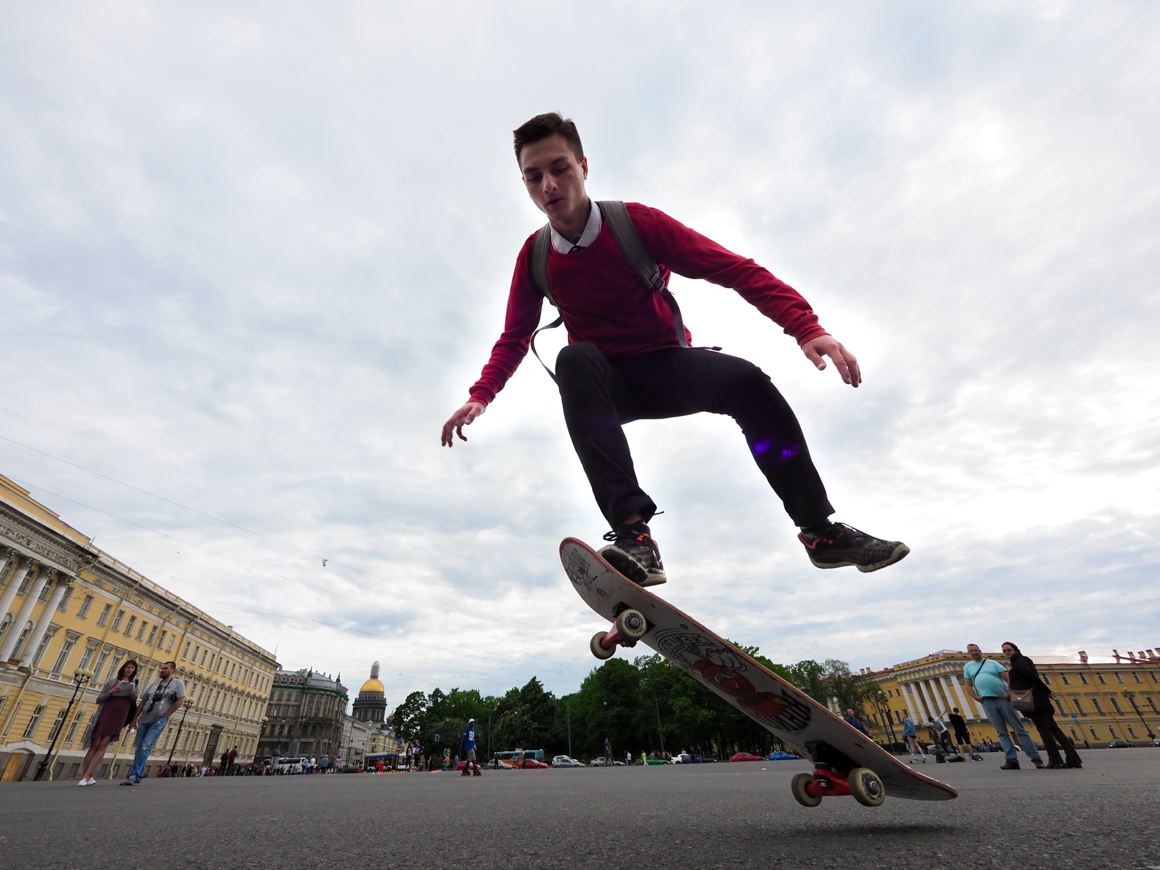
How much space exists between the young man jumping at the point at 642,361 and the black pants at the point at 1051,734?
6.44 metres

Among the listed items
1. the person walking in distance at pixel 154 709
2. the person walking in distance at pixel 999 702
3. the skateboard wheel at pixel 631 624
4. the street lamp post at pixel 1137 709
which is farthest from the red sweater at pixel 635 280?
the street lamp post at pixel 1137 709

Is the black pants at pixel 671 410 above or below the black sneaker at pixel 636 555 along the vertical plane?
above

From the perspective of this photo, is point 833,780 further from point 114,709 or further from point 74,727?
point 74,727

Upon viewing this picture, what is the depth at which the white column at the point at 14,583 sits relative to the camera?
3759 centimetres

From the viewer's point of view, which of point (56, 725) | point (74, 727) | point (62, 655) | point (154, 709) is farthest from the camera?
point (74, 727)

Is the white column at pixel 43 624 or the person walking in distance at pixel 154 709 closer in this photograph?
the person walking in distance at pixel 154 709

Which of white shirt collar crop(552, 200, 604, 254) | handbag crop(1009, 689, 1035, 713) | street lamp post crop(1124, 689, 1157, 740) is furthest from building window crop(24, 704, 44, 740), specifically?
street lamp post crop(1124, 689, 1157, 740)

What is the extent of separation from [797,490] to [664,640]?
100cm

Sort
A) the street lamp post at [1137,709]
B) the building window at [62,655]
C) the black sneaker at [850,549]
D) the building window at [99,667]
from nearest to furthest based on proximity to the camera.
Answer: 1. the black sneaker at [850,549]
2. the building window at [62,655]
3. the building window at [99,667]
4. the street lamp post at [1137,709]

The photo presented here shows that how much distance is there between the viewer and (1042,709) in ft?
22.5

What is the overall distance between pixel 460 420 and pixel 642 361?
1171 mm

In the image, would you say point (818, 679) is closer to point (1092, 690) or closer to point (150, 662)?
point (1092, 690)

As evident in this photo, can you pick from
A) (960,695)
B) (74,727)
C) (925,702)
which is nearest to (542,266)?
(74,727)

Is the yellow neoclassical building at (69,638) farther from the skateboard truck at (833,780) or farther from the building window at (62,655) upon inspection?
the skateboard truck at (833,780)
